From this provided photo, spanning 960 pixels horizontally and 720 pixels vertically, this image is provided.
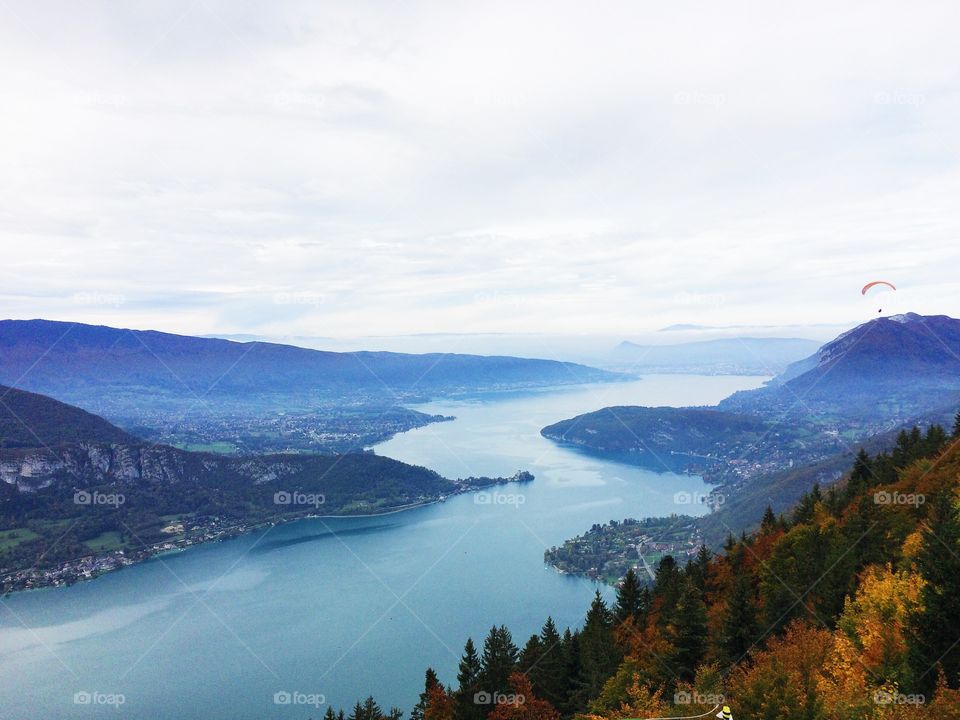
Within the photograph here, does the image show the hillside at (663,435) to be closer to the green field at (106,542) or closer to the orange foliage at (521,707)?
the green field at (106,542)

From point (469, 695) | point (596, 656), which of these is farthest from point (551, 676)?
point (469, 695)

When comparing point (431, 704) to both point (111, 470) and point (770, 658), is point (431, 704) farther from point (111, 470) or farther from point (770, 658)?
point (111, 470)

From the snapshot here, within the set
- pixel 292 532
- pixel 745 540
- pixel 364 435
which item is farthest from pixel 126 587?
pixel 364 435

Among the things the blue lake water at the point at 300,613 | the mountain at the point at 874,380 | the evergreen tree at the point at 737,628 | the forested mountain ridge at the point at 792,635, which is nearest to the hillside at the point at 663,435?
the mountain at the point at 874,380

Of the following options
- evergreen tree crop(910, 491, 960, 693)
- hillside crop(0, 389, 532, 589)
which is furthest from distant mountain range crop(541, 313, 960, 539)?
evergreen tree crop(910, 491, 960, 693)

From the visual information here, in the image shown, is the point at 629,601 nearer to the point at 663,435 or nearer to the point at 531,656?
the point at 531,656

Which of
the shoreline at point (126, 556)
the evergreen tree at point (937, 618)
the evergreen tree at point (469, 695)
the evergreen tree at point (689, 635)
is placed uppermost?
the evergreen tree at point (937, 618)
